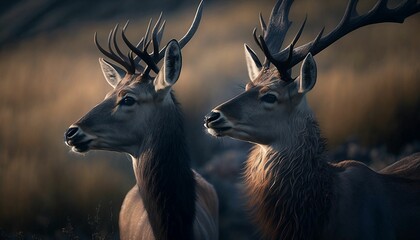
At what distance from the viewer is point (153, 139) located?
22.1 feet

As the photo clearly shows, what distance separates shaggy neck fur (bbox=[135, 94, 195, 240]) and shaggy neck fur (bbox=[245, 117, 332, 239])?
0.62 meters

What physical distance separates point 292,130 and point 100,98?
508 cm

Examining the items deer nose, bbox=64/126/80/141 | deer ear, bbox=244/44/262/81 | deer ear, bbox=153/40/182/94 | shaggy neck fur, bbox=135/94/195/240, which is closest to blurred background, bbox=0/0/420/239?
deer ear, bbox=244/44/262/81

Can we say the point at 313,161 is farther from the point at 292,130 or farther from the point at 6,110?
the point at 6,110

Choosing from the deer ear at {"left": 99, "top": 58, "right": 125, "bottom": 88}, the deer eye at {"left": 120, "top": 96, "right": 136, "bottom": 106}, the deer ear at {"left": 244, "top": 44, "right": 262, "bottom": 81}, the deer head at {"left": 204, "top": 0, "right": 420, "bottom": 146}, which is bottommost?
the deer head at {"left": 204, "top": 0, "right": 420, "bottom": 146}

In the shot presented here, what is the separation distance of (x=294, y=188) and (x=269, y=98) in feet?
2.73

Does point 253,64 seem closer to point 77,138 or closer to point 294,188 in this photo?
point 294,188

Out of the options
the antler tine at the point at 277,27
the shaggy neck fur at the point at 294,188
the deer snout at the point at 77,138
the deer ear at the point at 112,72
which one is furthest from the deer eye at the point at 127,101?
the antler tine at the point at 277,27

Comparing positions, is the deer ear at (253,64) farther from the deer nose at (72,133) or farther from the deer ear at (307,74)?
the deer nose at (72,133)

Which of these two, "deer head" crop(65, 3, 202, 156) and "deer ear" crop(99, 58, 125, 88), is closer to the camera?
"deer head" crop(65, 3, 202, 156)

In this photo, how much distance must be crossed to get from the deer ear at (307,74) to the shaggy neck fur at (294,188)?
0.34m

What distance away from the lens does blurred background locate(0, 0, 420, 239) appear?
360 inches

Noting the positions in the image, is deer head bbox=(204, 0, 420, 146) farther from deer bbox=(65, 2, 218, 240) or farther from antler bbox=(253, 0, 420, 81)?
deer bbox=(65, 2, 218, 240)

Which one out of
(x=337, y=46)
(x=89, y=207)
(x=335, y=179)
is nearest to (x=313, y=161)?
(x=335, y=179)
